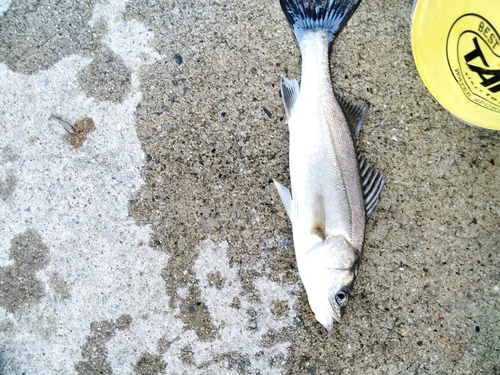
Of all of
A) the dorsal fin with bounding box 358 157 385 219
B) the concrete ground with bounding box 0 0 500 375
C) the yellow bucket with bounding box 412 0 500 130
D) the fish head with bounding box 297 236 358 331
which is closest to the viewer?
the yellow bucket with bounding box 412 0 500 130

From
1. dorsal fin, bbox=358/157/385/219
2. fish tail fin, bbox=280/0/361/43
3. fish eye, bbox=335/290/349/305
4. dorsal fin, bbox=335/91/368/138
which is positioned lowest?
fish eye, bbox=335/290/349/305

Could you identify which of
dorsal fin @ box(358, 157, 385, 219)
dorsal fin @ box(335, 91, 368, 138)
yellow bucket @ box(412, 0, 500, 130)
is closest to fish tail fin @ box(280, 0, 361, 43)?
dorsal fin @ box(335, 91, 368, 138)

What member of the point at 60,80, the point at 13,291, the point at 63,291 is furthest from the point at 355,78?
the point at 13,291

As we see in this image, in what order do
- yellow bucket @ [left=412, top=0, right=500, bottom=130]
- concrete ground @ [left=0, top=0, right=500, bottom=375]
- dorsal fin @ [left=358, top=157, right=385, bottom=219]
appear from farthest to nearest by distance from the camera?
concrete ground @ [left=0, top=0, right=500, bottom=375], dorsal fin @ [left=358, top=157, right=385, bottom=219], yellow bucket @ [left=412, top=0, right=500, bottom=130]

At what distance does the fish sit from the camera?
229cm

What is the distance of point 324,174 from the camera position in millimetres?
2348

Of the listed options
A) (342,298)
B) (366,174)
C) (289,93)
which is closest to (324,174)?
(366,174)

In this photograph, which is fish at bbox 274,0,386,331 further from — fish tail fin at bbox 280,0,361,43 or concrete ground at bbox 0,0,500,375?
concrete ground at bbox 0,0,500,375

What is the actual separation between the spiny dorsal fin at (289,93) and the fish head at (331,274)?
0.92 m

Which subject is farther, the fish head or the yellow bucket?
the fish head

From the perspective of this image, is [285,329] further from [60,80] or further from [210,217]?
[60,80]

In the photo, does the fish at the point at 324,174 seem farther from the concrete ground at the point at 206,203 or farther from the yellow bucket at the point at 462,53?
the yellow bucket at the point at 462,53

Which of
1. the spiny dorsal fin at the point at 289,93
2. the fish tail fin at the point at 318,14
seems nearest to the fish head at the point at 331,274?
the spiny dorsal fin at the point at 289,93

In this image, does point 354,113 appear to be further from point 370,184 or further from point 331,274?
point 331,274
